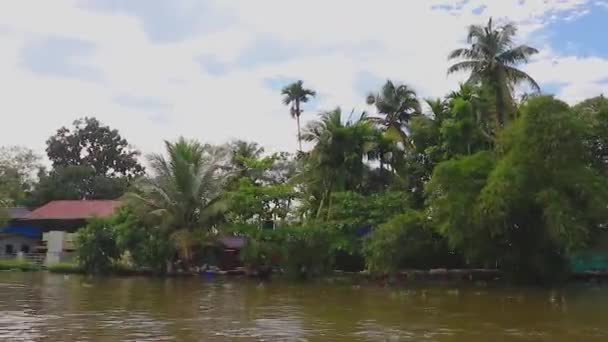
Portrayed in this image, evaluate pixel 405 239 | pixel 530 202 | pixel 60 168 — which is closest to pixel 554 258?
pixel 530 202

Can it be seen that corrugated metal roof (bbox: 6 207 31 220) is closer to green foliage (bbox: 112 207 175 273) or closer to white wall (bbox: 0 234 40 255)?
white wall (bbox: 0 234 40 255)

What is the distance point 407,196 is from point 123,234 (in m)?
12.2

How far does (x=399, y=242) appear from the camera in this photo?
2323 cm

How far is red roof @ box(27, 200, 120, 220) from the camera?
37.8 metres

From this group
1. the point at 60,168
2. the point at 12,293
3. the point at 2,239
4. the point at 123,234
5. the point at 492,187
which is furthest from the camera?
the point at 60,168

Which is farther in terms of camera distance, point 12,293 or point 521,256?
point 521,256

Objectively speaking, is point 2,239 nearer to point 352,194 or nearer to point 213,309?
point 352,194

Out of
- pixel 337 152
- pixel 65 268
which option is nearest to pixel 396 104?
pixel 337 152

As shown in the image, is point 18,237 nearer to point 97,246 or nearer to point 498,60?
point 97,246

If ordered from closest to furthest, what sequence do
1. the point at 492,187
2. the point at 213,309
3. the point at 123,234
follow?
the point at 213,309 → the point at 492,187 → the point at 123,234

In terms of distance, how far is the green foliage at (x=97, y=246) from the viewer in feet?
97.7

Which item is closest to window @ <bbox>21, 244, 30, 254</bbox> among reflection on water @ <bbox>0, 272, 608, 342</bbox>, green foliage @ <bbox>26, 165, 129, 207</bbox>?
green foliage @ <bbox>26, 165, 129, 207</bbox>

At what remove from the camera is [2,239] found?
129ft

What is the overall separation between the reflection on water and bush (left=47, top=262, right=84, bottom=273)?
8.64 metres
